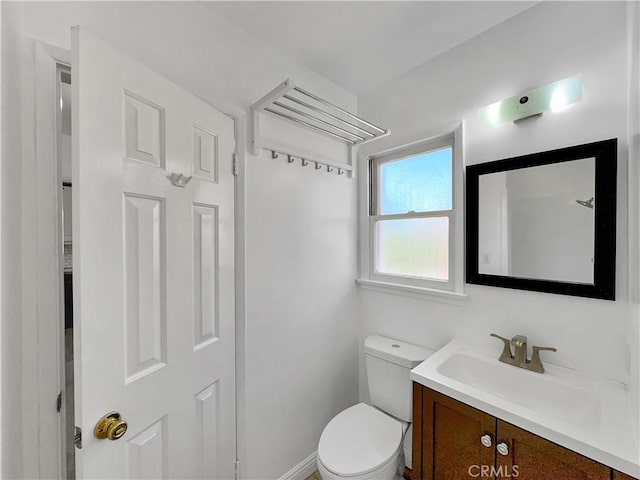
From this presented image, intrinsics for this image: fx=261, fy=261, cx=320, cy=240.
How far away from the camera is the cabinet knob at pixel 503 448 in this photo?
93cm

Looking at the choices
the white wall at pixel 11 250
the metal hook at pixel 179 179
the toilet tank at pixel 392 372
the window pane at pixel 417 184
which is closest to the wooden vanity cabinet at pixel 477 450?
the toilet tank at pixel 392 372

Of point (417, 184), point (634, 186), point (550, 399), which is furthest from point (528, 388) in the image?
point (417, 184)

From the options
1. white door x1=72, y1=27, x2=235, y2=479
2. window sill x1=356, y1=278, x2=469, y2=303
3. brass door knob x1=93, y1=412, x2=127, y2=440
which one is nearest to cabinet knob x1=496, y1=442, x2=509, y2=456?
window sill x1=356, y1=278, x2=469, y2=303

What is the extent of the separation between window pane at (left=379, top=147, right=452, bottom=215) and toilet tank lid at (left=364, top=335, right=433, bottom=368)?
2.84ft

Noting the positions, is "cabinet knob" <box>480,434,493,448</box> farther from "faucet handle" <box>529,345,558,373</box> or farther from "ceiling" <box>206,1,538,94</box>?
"ceiling" <box>206,1,538,94</box>

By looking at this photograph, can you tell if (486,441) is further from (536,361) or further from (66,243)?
(66,243)

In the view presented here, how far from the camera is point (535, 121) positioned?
123 centimetres

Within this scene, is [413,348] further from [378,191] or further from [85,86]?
[85,86]

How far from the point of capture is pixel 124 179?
79 cm

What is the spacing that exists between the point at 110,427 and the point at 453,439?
1217mm

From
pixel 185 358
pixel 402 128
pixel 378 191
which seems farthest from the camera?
pixel 378 191

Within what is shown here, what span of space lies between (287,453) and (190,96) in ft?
6.26

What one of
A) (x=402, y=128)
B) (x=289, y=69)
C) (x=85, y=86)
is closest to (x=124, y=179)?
(x=85, y=86)

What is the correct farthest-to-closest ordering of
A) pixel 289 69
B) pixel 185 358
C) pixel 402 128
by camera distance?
pixel 402 128 → pixel 289 69 → pixel 185 358
